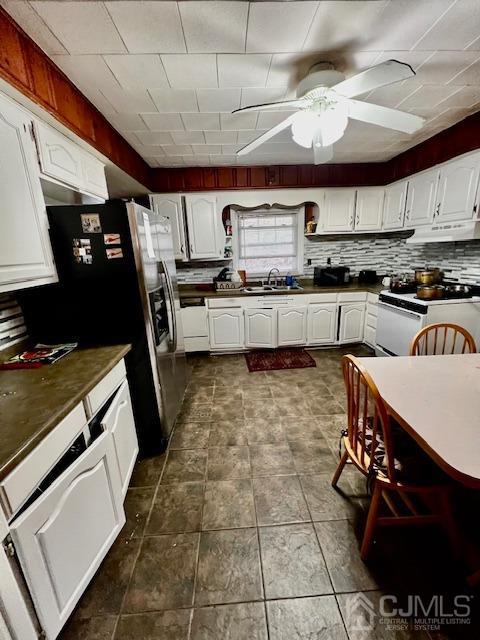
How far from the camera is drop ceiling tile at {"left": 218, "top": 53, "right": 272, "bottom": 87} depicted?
4.70 feet

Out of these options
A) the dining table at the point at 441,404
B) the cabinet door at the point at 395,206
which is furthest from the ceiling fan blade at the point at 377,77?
the cabinet door at the point at 395,206

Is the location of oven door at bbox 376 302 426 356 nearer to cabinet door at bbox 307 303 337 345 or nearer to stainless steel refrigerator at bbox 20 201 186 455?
cabinet door at bbox 307 303 337 345

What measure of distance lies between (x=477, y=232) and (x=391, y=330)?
1.15m

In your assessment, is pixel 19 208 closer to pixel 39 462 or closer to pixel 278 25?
pixel 39 462

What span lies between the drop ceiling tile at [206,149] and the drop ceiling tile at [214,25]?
1.31m

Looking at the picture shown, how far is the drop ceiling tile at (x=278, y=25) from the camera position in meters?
1.13

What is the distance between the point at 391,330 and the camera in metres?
2.92

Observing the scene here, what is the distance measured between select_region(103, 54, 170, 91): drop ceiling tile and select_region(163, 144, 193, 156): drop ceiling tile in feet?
3.25

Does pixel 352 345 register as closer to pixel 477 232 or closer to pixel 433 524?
pixel 477 232

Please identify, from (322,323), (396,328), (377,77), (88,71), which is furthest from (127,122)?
(396,328)

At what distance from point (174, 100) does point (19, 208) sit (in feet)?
4.23

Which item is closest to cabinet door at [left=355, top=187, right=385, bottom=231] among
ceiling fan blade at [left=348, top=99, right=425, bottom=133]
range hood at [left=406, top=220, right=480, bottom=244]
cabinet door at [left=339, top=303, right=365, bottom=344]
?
range hood at [left=406, top=220, right=480, bottom=244]

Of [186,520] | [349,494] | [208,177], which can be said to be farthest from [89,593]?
[208,177]

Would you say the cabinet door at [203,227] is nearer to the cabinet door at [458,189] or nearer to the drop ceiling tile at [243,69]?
the drop ceiling tile at [243,69]
